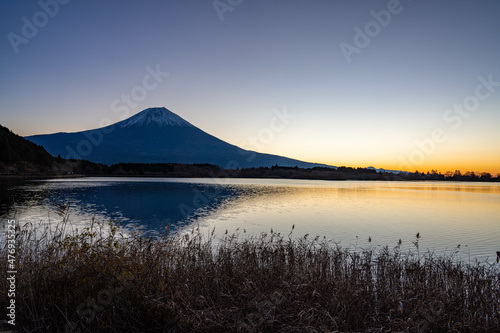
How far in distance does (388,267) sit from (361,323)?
146 inches

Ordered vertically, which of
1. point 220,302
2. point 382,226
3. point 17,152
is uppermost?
point 17,152

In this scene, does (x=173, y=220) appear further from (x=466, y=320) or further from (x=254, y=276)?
(x=466, y=320)

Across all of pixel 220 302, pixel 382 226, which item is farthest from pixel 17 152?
pixel 220 302

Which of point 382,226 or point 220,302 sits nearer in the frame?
point 220,302

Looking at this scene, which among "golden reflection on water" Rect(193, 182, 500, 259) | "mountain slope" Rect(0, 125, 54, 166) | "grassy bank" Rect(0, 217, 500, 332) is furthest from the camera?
"mountain slope" Rect(0, 125, 54, 166)

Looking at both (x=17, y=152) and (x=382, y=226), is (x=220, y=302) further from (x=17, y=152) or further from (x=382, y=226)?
(x=17, y=152)

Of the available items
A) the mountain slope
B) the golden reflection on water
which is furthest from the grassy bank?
the mountain slope

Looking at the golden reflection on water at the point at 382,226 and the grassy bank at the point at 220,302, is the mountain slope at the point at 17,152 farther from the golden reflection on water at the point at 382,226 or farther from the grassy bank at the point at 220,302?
the grassy bank at the point at 220,302

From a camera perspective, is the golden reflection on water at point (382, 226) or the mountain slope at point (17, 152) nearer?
the golden reflection on water at point (382, 226)

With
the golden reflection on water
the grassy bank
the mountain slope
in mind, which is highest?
the mountain slope

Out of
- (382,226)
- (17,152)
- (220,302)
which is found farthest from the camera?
(17,152)

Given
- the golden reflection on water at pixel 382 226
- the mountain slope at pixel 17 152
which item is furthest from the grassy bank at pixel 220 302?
the mountain slope at pixel 17 152

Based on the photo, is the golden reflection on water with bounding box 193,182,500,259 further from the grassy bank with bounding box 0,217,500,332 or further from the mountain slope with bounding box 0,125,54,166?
the mountain slope with bounding box 0,125,54,166

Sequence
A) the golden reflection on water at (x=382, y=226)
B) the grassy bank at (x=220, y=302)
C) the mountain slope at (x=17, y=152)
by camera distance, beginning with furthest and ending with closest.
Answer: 1. the mountain slope at (x=17, y=152)
2. the golden reflection on water at (x=382, y=226)
3. the grassy bank at (x=220, y=302)
